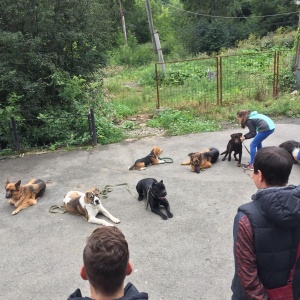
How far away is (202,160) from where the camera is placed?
8.27 meters

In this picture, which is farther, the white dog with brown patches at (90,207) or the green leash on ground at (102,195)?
the green leash on ground at (102,195)

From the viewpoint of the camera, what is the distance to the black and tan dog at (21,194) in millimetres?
6734

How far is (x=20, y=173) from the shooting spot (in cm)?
882

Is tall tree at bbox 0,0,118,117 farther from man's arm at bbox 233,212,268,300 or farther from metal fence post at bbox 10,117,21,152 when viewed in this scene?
man's arm at bbox 233,212,268,300

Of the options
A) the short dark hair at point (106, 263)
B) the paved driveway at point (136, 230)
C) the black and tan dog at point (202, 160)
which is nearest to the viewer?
the short dark hair at point (106, 263)

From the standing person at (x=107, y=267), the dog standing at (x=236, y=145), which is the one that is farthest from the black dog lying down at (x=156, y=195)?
the standing person at (x=107, y=267)

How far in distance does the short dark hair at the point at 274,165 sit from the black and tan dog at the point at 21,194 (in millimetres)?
5560

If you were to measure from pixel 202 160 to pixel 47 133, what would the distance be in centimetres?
546

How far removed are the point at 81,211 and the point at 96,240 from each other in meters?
4.44

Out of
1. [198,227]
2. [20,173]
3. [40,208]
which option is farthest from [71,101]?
[198,227]

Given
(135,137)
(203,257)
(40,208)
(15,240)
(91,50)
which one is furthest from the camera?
(91,50)

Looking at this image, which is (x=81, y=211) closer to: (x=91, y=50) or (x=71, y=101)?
(x=71, y=101)

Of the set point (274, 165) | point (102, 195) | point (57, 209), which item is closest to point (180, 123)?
point (102, 195)

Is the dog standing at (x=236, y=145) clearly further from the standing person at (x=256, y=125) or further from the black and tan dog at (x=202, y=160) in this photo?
the standing person at (x=256, y=125)
